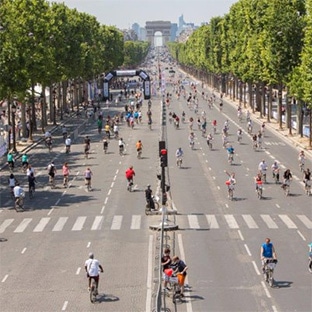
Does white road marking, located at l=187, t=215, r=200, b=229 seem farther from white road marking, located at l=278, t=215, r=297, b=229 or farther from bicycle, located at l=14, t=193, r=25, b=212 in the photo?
bicycle, located at l=14, t=193, r=25, b=212

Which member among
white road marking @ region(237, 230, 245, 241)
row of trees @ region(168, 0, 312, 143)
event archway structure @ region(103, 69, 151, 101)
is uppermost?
row of trees @ region(168, 0, 312, 143)

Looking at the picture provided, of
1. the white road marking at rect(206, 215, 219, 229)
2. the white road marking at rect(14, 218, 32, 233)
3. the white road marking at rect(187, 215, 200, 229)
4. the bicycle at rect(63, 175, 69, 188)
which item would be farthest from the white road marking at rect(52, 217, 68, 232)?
the bicycle at rect(63, 175, 69, 188)

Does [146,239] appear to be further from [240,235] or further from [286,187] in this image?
[286,187]

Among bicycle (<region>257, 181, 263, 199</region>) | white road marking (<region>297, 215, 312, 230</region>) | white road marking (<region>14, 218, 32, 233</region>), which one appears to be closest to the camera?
white road marking (<region>297, 215, 312, 230</region>)

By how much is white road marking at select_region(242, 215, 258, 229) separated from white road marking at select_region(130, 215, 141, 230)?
17.3 ft

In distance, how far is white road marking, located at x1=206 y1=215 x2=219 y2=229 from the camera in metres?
40.8

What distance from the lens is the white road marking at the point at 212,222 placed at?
1606 inches

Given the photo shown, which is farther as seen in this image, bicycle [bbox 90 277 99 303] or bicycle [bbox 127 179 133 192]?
bicycle [bbox 127 179 133 192]

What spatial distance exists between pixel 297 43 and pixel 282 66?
2.94 m

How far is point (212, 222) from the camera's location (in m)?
41.8

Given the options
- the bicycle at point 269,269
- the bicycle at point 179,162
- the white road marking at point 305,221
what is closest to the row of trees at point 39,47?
the bicycle at point 179,162

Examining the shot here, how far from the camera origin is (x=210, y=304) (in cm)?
2767

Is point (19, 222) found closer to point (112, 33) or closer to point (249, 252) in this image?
point (249, 252)

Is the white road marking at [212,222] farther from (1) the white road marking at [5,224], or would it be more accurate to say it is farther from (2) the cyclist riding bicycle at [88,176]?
(2) the cyclist riding bicycle at [88,176]
